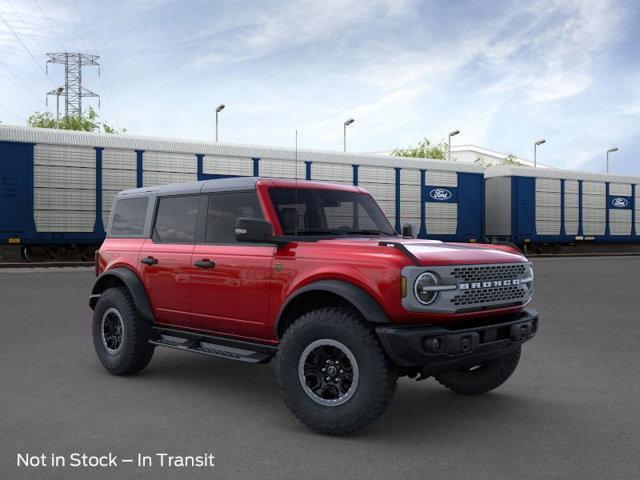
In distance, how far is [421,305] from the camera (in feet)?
14.5

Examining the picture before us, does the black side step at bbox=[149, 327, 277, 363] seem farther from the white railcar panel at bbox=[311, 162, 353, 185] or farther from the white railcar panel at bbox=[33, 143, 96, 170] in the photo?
the white railcar panel at bbox=[311, 162, 353, 185]

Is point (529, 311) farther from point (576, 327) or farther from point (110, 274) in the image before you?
point (576, 327)

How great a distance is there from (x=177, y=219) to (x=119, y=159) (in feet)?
58.2

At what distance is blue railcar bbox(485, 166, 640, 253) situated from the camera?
31859 mm

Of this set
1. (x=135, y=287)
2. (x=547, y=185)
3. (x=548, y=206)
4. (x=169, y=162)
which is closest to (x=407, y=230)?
(x=135, y=287)

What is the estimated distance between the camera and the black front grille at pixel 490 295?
15.2ft

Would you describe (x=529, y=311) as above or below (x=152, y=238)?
below

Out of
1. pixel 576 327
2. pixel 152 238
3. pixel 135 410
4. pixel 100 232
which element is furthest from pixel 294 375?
pixel 100 232

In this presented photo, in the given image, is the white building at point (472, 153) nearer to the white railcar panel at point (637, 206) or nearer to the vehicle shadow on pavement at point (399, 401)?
the white railcar panel at point (637, 206)

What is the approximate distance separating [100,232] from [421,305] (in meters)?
20.0

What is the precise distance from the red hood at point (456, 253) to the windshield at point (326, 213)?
39cm

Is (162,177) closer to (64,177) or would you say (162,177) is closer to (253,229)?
(64,177)

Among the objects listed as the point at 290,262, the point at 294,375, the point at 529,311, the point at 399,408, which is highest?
the point at 290,262

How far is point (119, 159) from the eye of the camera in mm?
22922
